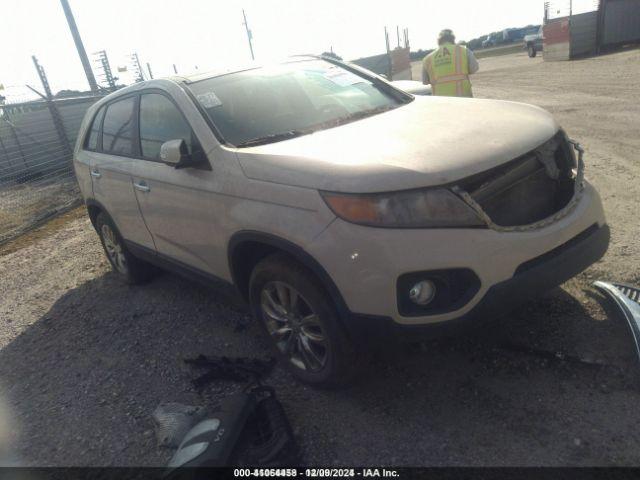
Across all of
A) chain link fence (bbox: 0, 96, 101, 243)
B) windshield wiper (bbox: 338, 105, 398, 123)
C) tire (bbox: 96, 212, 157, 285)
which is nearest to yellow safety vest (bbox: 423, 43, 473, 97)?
windshield wiper (bbox: 338, 105, 398, 123)

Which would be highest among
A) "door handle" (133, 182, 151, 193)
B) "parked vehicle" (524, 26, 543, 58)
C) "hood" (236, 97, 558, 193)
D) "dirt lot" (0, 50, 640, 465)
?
"hood" (236, 97, 558, 193)

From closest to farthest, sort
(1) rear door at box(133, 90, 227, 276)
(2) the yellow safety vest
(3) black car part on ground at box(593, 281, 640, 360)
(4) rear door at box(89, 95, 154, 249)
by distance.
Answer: (3) black car part on ground at box(593, 281, 640, 360) < (1) rear door at box(133, 90, 227, 276) < (4) rear door at box(89, 95, 154, 249) < (2) the yellow safety vest

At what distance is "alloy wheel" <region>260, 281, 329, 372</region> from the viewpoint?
115 inches

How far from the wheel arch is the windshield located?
60cm

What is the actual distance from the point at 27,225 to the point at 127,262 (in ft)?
15.8

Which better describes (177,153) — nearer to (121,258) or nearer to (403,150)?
(403,150)

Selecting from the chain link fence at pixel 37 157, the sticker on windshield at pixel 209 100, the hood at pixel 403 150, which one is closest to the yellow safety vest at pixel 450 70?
the hood at pixel 403 150

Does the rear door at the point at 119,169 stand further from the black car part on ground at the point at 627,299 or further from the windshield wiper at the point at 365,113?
the black car part on ground at the point at 627,299

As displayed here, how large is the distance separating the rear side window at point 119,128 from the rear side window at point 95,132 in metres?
0.14

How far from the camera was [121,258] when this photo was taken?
515 centimetres

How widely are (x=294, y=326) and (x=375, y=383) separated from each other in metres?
0.58

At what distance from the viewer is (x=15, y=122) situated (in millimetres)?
12938

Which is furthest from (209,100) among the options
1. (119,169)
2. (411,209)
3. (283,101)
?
(411,209)

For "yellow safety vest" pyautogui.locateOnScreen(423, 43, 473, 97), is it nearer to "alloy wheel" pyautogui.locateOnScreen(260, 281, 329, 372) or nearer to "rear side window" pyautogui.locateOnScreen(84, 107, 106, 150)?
"rear side window" pyautogui.locateOnScreen(84, 107, 106, 150)
